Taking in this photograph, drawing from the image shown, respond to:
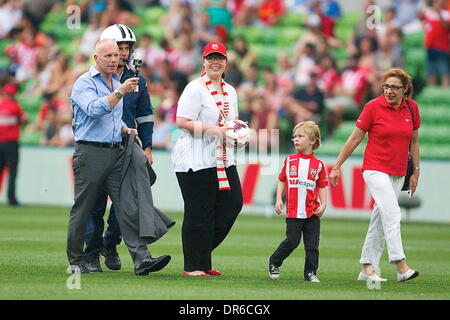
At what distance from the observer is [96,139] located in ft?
35.2

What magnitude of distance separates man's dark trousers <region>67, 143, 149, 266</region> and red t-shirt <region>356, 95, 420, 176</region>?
2.52 metres

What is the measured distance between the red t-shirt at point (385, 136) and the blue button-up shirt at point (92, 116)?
8.16 ft

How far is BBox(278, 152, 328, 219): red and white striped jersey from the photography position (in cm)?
1098

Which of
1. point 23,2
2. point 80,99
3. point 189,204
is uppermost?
point 23,2

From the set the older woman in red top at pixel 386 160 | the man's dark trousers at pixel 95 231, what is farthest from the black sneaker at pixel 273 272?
the man's dark trousers at pixel 95 231

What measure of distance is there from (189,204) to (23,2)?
1997 cm

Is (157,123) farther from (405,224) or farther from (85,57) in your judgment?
(405,224)

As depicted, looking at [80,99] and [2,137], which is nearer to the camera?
[80,99]

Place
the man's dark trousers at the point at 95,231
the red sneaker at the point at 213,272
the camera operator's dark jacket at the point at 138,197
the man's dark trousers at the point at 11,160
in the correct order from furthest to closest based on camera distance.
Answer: the man's dark trousers at the point at 11,160, the man's dark trousers at the point at 95,231, the red sneaker at the point at 213,272, the camera operator's dark jacket at the point at 138,197

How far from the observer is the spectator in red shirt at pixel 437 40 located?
949 inches

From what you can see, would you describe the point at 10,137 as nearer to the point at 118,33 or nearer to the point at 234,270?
the point at 234,270

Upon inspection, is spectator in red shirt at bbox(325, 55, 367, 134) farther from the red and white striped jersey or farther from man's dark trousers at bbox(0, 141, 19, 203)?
the red and white striped jersey

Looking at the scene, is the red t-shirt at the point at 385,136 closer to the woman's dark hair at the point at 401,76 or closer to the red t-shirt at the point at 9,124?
the woman's dark hair at the point at 401,76
